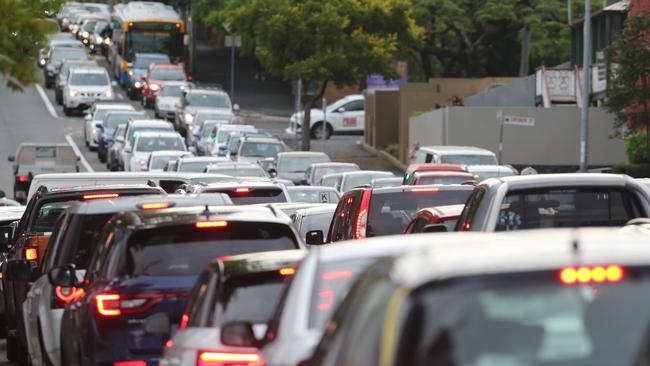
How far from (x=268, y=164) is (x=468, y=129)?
12.3 m

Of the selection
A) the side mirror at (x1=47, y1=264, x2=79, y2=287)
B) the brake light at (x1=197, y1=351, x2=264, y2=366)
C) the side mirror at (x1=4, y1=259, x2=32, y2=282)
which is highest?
the brake light at (x1=197, y1=351, x2=264, y2=366)

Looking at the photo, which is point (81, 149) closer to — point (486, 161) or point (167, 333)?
point (486, 161)

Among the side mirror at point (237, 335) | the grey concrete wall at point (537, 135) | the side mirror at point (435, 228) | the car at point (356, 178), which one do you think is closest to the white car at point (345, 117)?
the grey concrete wall at point (537, 135)

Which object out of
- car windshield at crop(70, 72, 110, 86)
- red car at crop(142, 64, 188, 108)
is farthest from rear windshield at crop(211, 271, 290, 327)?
red car at crop(142, 64, 188, 108)

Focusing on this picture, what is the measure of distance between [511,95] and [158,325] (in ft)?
176

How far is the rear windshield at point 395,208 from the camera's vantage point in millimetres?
18500

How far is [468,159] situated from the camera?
38.3 m

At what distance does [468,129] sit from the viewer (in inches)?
2213

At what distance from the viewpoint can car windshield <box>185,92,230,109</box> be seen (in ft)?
210

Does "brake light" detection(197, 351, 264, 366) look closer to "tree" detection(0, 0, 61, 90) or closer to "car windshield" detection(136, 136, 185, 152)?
"tree" detection(0, 0, 61, 90)

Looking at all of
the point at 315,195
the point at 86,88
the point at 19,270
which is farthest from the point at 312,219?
the point at 86,88

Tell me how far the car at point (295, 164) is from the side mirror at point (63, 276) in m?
30.8

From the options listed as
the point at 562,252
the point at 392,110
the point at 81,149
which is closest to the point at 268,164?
the point at 81,149

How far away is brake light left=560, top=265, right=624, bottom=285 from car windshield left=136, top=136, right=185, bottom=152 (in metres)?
43.7
